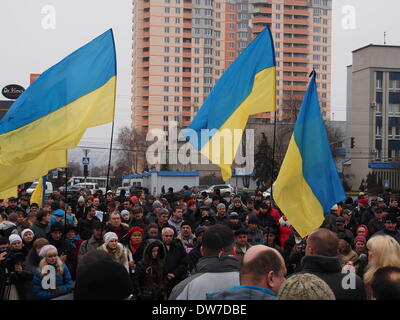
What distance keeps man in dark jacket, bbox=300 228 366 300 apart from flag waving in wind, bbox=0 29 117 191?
168 inches

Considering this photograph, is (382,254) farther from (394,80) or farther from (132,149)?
(132,149)

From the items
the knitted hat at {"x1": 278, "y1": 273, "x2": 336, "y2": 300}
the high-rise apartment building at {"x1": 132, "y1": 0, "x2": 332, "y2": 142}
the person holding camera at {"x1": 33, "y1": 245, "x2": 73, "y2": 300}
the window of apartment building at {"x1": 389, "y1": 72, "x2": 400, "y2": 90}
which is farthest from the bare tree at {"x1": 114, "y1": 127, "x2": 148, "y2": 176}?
the knitted hat at {"x1": 278, "y1": 273, "x2": 336, "y2": 300}

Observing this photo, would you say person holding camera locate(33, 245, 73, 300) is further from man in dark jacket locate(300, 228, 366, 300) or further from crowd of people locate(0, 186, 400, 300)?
man in dark jacket locate(300, 228, 366, 300)

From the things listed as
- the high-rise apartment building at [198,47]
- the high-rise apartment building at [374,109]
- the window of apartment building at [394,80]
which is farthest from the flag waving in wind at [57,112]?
the high-rise apartment building at [198,47]

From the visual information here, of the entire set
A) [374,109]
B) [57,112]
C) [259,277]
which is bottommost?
[259,277]

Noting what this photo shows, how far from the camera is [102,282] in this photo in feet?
9.70

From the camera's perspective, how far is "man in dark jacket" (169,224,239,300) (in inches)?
183

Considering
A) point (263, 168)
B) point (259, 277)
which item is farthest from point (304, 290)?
point (263, 168)

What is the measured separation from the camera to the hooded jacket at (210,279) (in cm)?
463

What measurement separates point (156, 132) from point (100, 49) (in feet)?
312

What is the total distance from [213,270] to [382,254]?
137 centimetres

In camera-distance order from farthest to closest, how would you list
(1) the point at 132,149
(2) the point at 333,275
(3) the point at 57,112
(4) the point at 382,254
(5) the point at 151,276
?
1. (1) the point at 132,149
2. (3) the point at 57,112
3. (5) the point at 151,276
4. (4) the point at 382,254
5. (2) the point at 333,275

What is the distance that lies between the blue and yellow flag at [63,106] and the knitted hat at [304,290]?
535cm

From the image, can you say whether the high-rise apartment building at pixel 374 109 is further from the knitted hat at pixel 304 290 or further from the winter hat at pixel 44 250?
the knitted hat at pixel 304 290
